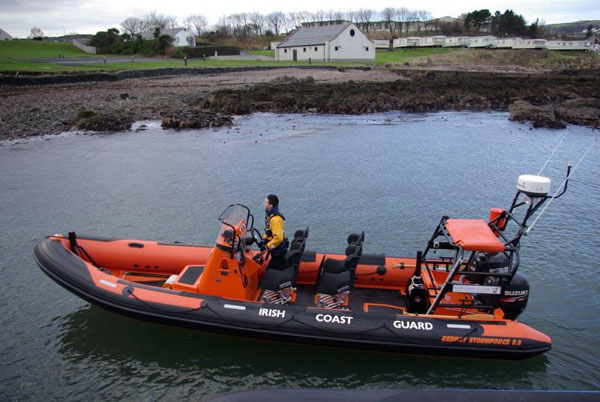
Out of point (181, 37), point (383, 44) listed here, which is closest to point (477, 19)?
point (383, 44)

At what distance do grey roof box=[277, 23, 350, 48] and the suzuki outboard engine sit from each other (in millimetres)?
46697

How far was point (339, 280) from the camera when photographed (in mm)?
6332

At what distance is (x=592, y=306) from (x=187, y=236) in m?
7.17

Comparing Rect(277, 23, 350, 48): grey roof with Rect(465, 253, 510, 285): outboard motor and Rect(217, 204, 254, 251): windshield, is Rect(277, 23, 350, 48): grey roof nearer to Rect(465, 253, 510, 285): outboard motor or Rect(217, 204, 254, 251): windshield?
Rect(217, 204, 254, 251): windshield

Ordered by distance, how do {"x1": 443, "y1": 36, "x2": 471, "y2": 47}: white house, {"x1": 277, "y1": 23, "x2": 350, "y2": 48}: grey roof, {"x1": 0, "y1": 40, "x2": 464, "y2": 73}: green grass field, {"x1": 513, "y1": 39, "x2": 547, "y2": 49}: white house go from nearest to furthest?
{"x1": 0, "y1": 40, "x2": 464, "y2": 73}: green grass field < {"x1": 277, "y1": 23, "x2": 350, "y2": 48}: grey roof < {"x1": 513, "y1": 39, "x2": 547, "y2": 49}: white house < {"x1": 443, "y1": 36, "x2": 471, "y2": 47}: white house

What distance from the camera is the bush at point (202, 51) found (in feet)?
163

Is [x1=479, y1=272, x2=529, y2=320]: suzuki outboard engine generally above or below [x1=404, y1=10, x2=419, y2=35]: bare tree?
below

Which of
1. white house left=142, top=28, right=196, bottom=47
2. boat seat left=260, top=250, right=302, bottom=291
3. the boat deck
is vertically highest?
white house left=142, top=28, right=196, bottom=47

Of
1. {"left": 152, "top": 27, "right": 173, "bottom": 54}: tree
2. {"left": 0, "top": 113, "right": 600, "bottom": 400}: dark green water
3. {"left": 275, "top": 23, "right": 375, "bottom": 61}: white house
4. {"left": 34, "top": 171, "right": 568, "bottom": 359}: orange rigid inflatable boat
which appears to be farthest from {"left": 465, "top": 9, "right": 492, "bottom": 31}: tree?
{"left": 34, "top": 171, "right": 568, "bottom": 359}: orange rigid inflatable boat

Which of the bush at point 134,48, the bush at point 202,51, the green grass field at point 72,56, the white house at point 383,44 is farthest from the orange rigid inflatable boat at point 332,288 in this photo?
the white house at point 383,44

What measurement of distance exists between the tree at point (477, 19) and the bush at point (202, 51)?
48717mm

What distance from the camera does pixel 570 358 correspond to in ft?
19.7

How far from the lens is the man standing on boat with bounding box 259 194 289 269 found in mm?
6188

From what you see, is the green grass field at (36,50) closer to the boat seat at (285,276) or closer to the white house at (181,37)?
the white house at (181,37)
